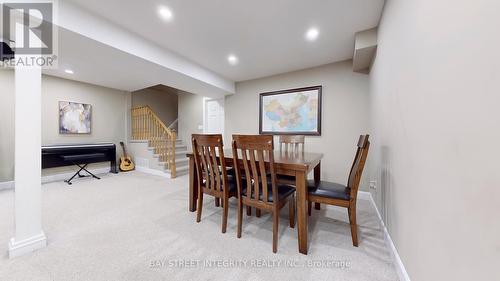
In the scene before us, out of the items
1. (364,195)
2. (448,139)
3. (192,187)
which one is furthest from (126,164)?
(448,139)

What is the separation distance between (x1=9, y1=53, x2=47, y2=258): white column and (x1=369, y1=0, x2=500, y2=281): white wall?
286cm

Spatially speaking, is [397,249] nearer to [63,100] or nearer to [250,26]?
[250,26]

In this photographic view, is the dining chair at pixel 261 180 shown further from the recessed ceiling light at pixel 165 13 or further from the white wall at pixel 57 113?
the white wall at pixel 57 113

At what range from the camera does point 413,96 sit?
1166mm

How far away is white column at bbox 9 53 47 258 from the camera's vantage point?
1541 millimetres

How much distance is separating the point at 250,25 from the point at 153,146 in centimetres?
411

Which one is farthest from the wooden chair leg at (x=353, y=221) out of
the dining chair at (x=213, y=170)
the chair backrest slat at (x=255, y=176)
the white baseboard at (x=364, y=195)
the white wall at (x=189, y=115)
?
the white wall at (x=189, y=115)

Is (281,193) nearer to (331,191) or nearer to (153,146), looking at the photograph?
(331,191)

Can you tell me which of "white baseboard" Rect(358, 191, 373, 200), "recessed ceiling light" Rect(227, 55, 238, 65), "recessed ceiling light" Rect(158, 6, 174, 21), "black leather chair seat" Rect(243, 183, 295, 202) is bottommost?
"white baseboard" Rect(358, 191, 373, 200)

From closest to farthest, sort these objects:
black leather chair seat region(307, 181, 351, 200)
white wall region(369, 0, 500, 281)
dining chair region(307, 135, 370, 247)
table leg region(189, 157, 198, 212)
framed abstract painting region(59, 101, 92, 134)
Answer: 1. white wall region(369, 0, 500, 281)
2. dining chair region(307, 135, 370, 247)
3. black leather chair seat region(307, 181, 351, 200)
4. table leg region(189, 157, 198, 212)
5. framed abstract painting region(59, 101, 92, 134)

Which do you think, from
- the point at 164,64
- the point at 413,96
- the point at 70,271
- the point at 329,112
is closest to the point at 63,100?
the point at 164,64

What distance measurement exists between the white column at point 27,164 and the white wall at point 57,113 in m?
Answer: 3.16

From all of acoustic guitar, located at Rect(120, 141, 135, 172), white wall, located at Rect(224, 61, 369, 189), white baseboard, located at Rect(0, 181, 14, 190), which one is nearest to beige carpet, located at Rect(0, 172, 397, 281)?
white wall, located at Rect(224, 61, 369, 189)

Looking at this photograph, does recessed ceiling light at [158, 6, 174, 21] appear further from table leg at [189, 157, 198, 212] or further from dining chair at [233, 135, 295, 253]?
table leg at [189, 157, 198, 212]
